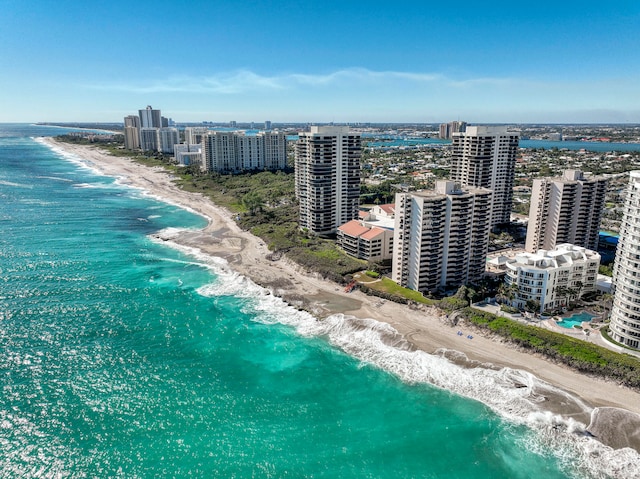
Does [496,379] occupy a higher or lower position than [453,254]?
lower

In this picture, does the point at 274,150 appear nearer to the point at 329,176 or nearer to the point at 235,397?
the point at 329,176

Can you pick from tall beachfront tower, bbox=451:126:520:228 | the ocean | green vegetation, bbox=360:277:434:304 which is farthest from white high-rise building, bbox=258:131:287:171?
green vegetation, bbox=360:277:434:304

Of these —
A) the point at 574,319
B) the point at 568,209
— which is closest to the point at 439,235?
the point at 574,319

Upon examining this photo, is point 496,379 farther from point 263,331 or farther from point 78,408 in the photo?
point 78,408

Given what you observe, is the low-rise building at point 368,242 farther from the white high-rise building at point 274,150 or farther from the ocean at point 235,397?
the white high-rise building at point 274,150

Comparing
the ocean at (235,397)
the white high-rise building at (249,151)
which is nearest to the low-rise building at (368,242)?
the ocean at (235,397)

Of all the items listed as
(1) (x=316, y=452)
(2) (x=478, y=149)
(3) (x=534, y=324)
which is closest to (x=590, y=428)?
(3) (x=534, y=324)

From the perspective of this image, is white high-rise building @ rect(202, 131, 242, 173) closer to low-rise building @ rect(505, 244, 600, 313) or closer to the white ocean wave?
the white ocean wave
